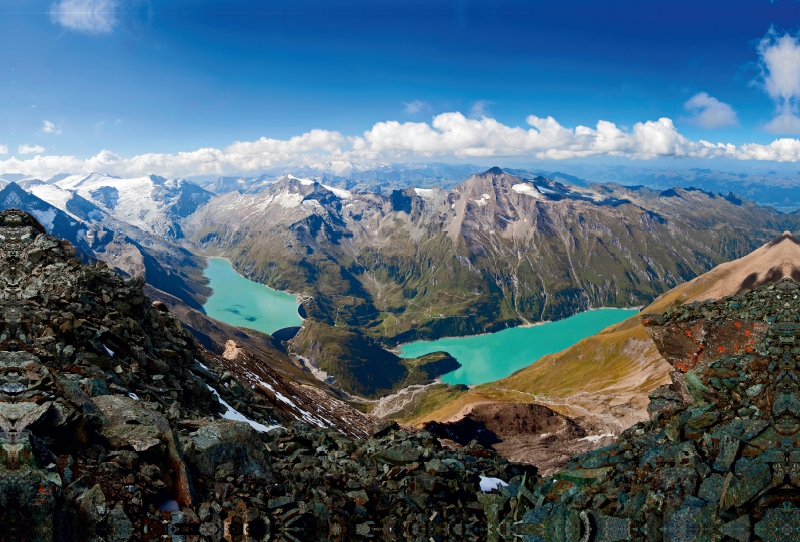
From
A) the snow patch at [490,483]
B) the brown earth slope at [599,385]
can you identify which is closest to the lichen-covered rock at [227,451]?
the snow patch at [490,483]

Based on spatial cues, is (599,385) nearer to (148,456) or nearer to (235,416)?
(235,416)

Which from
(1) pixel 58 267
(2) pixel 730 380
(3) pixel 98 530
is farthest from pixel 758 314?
(1) pixel 58 267

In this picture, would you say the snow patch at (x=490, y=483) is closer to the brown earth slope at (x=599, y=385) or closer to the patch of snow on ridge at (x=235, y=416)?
the patch of snow on ridge at (x=235, y=416)

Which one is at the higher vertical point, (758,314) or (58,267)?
(58,267)

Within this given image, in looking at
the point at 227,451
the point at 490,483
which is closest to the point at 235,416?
the point at 227,451

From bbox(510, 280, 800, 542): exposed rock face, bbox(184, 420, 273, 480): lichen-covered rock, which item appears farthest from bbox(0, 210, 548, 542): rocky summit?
bbox(510, 280, 800, 542): exposed rock face

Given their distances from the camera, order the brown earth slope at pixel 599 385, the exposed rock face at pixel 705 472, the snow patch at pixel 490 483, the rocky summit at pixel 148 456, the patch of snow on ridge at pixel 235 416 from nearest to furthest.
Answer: the exposed rock face at pixel 705 472 → the rocky summit at pixel 148 456 → the snow patch at pixel 490 483 → the patch of snow on ridge at pixel 235 416 → the brown earth slope at pixel 599 385

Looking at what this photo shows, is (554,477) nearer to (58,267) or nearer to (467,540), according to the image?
(467,540)
